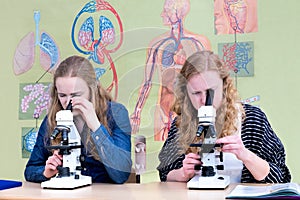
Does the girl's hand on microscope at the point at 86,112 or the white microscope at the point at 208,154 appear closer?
the white microscope at the point at 208,154

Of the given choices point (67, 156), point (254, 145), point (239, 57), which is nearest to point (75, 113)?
point (67, 156)

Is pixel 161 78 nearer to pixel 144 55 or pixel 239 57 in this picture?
pixel 144 55

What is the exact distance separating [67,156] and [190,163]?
44cm

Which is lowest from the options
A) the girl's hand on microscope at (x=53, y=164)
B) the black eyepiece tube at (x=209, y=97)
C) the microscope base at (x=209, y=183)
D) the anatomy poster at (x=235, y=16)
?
the microscope base at (x=209, y=183)

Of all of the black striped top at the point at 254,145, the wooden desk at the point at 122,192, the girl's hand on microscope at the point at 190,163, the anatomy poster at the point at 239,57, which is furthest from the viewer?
the anatomy poster at the point at 239,57

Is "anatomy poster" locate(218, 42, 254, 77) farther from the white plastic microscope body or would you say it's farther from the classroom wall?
the white plastic microscope body

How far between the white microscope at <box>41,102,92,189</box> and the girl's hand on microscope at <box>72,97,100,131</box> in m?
0.08

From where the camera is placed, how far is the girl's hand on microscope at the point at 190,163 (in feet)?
5.37

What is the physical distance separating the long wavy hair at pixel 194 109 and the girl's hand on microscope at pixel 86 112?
310 millimetres

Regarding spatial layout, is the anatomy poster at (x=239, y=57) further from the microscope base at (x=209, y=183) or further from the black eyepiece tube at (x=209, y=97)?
the microscope base at (x=209, y=183)

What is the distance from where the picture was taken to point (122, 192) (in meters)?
1.49

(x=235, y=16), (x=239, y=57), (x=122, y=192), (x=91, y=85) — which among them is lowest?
(x=122, y=192)

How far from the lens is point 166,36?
1.78 meters

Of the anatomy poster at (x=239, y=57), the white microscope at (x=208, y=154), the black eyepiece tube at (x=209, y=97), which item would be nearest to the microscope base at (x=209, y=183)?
the white microscope at (x=208, y=154)
